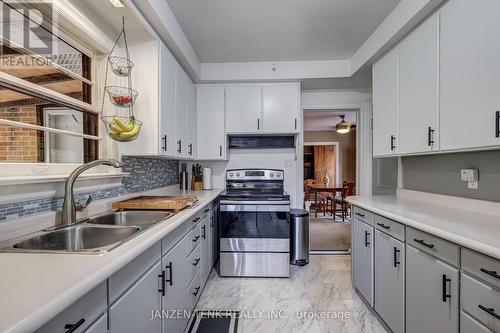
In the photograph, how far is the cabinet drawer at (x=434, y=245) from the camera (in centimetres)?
122

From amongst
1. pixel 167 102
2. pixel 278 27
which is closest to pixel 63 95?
pixel 167 102

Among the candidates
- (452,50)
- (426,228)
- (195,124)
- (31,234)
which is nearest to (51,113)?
(31,234)

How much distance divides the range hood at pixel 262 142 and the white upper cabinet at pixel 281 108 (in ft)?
0.76

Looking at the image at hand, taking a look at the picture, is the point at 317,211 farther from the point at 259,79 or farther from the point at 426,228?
the point at 426,228

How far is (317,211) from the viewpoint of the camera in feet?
21.1

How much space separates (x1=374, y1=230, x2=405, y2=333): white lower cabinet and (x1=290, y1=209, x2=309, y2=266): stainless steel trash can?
118cm

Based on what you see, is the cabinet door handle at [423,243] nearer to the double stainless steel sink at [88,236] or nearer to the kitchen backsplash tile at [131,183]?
the double stainless steel sink at [88,236]

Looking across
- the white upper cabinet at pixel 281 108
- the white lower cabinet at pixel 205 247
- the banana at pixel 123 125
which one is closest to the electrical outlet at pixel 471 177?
the white upper cabinet at pixel 281 108

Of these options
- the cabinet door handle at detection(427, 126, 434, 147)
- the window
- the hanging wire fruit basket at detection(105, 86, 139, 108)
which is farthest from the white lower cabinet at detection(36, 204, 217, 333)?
the cabinet door handle at detection(427, 126, 434, 147)

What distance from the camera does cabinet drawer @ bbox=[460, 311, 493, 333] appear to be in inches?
42.1

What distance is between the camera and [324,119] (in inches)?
249

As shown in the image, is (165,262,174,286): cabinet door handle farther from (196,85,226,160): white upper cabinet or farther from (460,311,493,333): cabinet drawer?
(196,85,226,160): white upper cabinet

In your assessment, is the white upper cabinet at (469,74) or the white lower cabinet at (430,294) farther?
the white upper cabinet at (469,74)

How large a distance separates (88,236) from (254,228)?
1.67m
